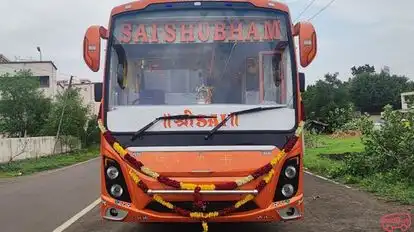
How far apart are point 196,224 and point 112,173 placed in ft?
7.77

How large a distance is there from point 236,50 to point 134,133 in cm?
169

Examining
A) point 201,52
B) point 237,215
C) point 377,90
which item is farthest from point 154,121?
point 377,90

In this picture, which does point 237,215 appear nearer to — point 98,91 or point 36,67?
point 98,91

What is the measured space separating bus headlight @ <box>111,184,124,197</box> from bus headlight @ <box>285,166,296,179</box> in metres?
1.99

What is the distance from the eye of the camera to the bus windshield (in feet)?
22.9

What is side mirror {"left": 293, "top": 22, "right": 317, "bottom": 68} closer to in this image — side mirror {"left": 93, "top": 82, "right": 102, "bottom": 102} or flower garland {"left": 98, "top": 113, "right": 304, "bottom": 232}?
flower garland {"left": 98, "top": 113, "right": 304, "bottom": 232}

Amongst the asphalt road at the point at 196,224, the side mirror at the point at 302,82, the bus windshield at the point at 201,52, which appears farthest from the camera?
the asphalt road at the point at 196,224

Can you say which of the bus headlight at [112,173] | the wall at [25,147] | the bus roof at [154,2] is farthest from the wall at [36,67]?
the bus headlight at [112,173]

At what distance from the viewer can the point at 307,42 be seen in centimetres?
688

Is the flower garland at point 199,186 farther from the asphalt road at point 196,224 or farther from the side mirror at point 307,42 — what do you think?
the asphalt road at point 196,224

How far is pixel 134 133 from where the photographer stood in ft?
21.8

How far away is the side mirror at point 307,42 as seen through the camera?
686 centimetres

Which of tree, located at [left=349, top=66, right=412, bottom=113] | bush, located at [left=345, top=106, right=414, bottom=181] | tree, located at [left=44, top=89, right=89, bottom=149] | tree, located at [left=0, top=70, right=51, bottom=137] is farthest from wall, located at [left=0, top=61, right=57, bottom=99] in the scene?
bush, located at [left=345, top=106, right=414, bottom=181]

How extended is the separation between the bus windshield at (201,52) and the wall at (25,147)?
3026cm
